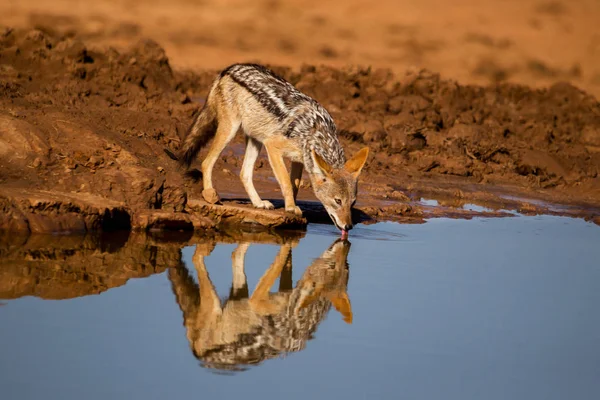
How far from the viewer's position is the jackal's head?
952cm

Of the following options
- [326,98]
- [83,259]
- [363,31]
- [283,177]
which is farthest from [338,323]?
[363,31]

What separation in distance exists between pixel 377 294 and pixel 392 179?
7.10 metres

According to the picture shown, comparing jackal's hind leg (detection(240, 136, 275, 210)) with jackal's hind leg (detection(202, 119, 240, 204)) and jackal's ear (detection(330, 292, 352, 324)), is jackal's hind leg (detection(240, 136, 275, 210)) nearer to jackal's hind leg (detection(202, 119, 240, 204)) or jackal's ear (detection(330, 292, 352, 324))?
jackal's hind leg (detection(202, 119, 240, 204))

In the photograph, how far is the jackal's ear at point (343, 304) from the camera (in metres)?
6.32

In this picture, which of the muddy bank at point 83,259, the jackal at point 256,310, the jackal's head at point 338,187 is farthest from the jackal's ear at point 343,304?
the jackal's head at point 338,187

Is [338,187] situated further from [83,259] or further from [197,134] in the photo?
[83,259]

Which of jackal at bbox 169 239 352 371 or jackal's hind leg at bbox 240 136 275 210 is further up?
jackal at bbox 169 239 352 371

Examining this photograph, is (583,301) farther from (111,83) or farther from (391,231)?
(111,83)

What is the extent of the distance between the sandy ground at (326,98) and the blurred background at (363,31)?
7 cm

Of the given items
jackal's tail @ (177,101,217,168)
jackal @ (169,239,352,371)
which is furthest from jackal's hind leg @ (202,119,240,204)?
jackal @ (169,239,352,371)

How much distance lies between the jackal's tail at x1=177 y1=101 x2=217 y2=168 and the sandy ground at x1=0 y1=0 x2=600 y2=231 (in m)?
0.23

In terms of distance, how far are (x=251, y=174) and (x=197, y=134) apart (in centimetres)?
81

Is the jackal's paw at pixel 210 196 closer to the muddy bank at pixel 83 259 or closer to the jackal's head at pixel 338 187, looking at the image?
the muddy bank at pixel 83 259

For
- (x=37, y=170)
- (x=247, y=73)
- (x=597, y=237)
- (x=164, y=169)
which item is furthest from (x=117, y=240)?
(x=597, y=237)
